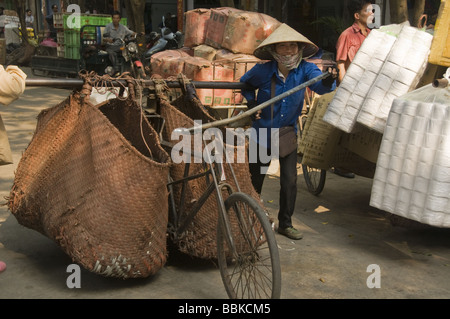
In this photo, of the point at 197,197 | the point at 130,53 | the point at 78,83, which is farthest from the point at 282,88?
the point at 130,53

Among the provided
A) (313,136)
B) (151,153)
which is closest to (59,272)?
(151,153)

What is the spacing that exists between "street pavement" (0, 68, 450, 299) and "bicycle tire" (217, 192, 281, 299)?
0.14m

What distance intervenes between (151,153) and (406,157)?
179cm

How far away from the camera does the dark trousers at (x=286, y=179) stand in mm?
4926

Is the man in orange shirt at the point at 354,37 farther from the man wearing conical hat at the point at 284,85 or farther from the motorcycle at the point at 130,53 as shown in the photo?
the motorcycle at the point at 130,53

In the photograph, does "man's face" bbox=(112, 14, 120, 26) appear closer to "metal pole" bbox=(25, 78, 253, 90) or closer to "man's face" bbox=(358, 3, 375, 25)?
"man's face" bbox=(358, 3, 375, 25)

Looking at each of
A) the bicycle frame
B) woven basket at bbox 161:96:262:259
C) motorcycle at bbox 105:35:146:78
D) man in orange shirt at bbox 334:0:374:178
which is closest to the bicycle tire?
the bicycle frame

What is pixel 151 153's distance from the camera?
4059mm

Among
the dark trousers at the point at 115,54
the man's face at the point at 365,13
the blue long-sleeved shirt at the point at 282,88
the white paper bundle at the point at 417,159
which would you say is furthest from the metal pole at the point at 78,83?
the dark trousers at the point at 115,54

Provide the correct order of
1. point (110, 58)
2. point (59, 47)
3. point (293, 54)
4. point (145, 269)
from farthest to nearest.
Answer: point (59, 47) < point (110, 58) < point (293, 54) < point (145, 269)

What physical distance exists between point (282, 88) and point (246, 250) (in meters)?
1.61

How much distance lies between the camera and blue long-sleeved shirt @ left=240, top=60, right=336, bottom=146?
4773 mm

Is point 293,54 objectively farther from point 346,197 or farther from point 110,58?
point 110,58

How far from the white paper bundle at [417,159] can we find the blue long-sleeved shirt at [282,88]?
0.68m
